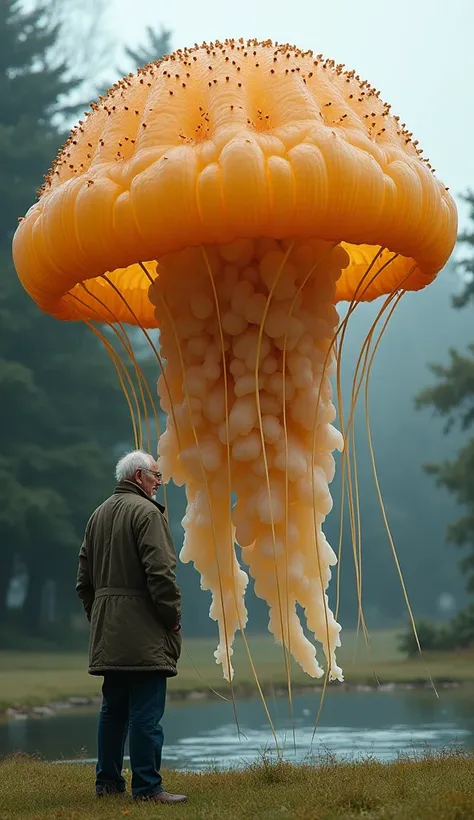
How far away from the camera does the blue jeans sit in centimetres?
521

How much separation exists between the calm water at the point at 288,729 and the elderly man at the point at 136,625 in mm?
2408

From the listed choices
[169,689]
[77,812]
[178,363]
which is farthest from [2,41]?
[77,812]

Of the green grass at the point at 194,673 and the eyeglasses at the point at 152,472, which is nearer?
the eyeglasses at the point at 152,472

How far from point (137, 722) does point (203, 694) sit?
1401 centimetres

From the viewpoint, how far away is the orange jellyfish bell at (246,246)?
513cm

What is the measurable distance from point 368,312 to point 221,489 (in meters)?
54.3

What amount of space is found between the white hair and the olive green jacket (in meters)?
0.15

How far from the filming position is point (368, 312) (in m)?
59.5

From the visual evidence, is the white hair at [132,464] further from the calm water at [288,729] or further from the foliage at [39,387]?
the foliage at [39,387]

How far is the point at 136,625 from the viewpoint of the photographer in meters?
5.23

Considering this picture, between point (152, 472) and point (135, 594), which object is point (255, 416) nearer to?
point (152, 472)

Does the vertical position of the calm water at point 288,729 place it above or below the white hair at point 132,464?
below

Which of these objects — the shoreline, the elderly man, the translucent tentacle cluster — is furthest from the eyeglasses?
the shoreline

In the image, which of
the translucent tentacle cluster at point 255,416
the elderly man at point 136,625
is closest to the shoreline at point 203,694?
the translucent tentacle cluster at point 255,416
